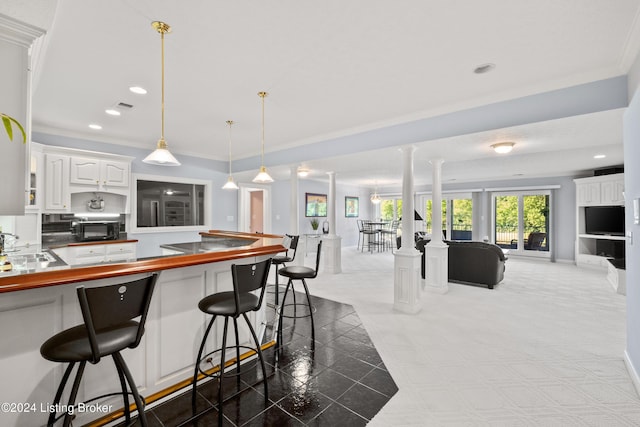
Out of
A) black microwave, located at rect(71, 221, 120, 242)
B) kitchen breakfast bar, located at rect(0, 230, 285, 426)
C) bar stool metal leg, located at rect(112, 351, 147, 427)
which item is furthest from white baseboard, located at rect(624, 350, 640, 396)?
black microwave, located at rect(71, 221, 120, 242)

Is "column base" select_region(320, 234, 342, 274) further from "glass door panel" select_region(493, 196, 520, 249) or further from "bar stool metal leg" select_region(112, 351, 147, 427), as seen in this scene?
"glass door panel" select_region(493, 196, 520, 249)

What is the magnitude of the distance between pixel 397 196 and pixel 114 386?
1009cm

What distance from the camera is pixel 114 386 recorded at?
1805 millimetres

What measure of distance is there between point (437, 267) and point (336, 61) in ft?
12.1

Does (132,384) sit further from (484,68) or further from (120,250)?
(120,250)

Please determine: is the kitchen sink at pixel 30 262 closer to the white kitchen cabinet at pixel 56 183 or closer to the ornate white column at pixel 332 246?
the white kitchen cabinet at pixel 56 183

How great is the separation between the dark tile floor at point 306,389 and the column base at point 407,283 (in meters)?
1.03

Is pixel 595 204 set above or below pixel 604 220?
above

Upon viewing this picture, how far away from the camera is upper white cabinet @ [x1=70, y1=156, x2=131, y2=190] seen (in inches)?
167

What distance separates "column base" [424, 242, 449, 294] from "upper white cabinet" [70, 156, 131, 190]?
210 inches

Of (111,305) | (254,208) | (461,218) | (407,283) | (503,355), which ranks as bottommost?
(503,355)

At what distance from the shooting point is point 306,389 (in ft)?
6.95

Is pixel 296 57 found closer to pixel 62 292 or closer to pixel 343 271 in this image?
pixel 62 292

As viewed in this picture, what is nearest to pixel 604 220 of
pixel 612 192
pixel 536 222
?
pixel 612 192
